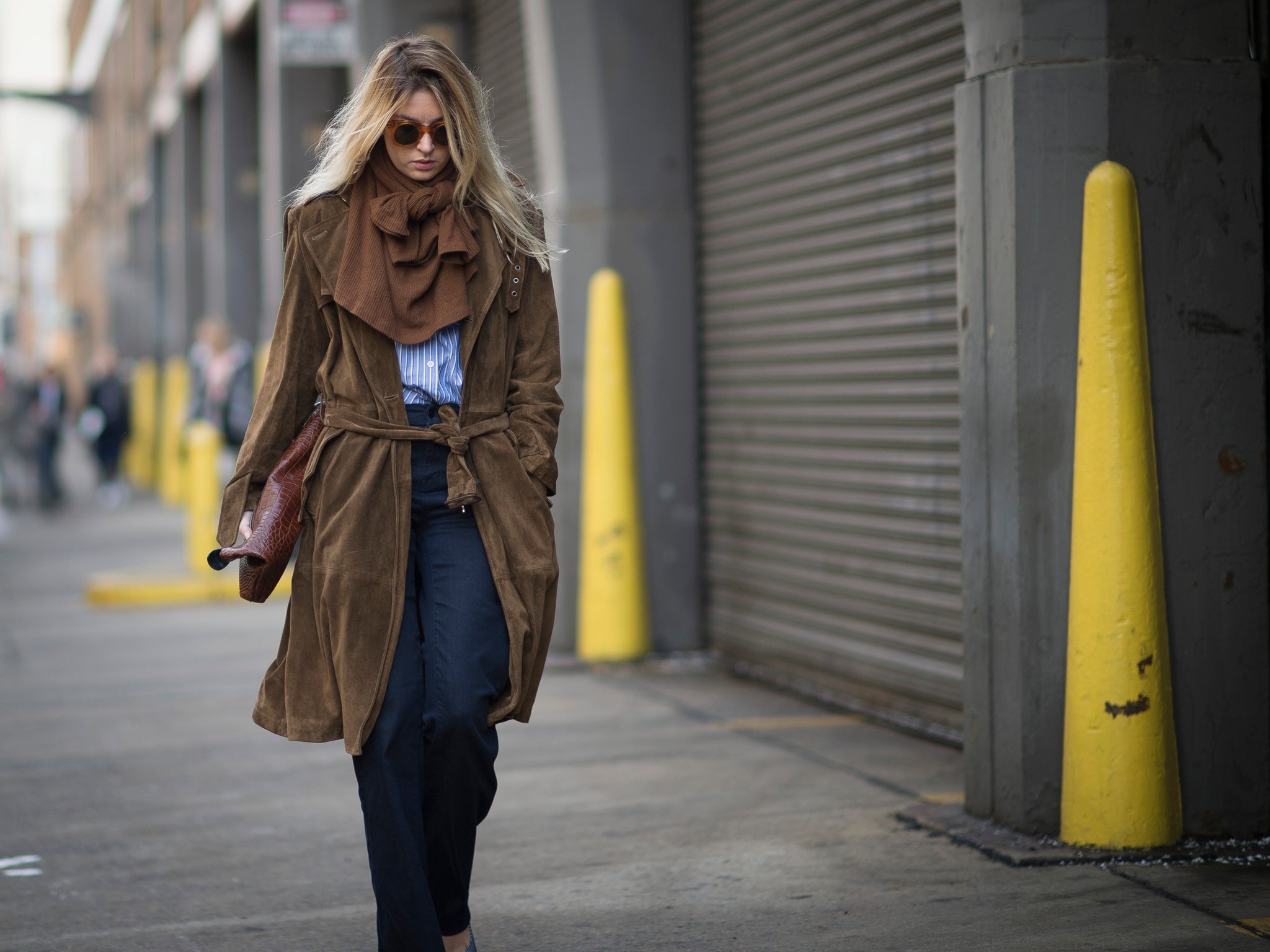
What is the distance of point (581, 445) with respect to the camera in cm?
841

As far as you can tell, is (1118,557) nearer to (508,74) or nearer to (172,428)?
(508,74)

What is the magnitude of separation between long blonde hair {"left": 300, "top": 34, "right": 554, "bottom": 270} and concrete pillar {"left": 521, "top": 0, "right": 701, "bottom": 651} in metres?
4.57

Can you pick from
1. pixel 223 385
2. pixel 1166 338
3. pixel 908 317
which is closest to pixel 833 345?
pixel 908 317

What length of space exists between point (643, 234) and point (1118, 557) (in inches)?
170

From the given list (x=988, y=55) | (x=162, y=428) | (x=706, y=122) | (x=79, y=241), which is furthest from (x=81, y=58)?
(x=988, y=55)

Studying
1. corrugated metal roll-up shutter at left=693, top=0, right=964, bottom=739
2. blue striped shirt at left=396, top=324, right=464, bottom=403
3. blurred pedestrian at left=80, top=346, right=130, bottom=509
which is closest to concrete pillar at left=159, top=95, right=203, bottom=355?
blurred pedestrian at left=80, top=346, right=130, bottom=509

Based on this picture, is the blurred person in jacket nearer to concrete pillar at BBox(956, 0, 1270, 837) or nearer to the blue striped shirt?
concrete pillar at BBox(956, 0, 1270, 837)

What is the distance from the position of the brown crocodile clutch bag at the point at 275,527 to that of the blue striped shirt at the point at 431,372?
0.74ft

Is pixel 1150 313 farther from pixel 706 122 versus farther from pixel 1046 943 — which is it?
pixel 706 122

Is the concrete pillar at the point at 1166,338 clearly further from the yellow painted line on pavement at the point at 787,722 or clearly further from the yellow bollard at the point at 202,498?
the yellow bollard at the point at 202,498

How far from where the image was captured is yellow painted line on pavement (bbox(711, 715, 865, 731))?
6703mm

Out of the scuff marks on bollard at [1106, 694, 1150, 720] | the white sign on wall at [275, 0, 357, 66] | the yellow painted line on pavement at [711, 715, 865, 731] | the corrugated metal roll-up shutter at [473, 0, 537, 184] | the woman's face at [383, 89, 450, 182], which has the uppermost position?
the white sign on wall at [275, 0, 357, 66]

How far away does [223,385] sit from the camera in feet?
47.8

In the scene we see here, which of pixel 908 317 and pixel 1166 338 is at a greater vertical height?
pixel 908 317
